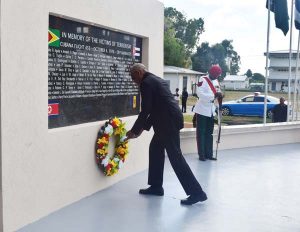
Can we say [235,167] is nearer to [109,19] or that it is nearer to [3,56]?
[109,19]

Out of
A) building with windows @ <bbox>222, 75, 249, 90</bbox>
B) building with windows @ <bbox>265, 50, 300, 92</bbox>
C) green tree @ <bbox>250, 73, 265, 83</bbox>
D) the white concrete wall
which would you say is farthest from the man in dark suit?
green tree @ <bbox>250, 73, 265, 83</bbox>

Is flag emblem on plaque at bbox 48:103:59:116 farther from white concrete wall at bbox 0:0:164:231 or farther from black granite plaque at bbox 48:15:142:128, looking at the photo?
white concrete wall at bbox 0:0:164:231

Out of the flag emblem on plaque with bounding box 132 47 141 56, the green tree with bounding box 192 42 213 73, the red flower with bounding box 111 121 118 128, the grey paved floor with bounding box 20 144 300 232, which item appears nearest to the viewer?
the grey paved floor with bounding box 20 144 300 232

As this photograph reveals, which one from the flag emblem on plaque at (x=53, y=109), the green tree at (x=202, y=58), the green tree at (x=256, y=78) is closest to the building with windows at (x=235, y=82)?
the green tree at (x=256, y=78)

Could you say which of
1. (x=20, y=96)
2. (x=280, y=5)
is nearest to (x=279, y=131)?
(x=280, y=5)

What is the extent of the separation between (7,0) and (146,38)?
3452mm

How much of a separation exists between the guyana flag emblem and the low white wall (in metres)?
4.35

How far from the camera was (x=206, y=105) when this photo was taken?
26.7 ft

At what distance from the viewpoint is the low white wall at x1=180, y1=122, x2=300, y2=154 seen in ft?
29.9

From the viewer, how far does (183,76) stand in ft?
99.7

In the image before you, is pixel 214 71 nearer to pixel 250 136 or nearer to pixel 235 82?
pixel 250 136

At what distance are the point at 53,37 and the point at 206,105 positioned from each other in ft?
12.4

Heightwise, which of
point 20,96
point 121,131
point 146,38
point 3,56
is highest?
point 146,38

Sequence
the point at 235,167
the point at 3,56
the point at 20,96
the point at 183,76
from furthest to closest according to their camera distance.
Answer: the point at 183,76 → the point at 235,167 → the point at 20,96 → the point at 3,56
